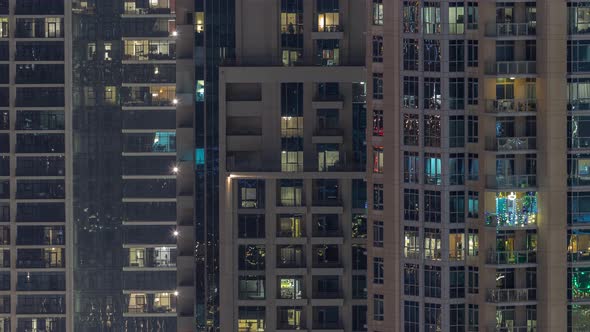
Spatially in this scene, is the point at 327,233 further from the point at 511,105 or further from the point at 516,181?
the point at 511,105

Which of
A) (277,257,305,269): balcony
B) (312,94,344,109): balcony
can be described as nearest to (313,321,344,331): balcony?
(277,257,305,269): balcony

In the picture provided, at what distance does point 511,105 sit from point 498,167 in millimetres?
2524

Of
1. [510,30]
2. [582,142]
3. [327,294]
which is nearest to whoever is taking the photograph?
[582,142]

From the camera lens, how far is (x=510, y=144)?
138500 mm

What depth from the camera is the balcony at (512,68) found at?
454ft

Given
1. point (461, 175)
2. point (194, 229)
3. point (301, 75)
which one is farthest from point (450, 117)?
point (194, 229)

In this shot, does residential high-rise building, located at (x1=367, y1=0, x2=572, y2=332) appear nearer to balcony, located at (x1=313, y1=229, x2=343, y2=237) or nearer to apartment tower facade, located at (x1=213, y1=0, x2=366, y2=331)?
apartment tower facade, located at (x1=213, y1=0, x2=366, y2=331)

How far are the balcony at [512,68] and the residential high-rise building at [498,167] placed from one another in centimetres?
4

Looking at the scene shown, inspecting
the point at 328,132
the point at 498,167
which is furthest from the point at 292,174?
the point at 498,167

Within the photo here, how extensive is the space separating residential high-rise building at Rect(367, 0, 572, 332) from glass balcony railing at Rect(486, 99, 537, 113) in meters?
0.04

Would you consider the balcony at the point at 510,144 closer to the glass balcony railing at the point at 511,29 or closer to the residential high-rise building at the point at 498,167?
the residential high-rise building at the point at 498,167

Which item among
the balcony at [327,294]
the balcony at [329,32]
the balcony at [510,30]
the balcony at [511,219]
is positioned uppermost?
the balcony at [510,30]

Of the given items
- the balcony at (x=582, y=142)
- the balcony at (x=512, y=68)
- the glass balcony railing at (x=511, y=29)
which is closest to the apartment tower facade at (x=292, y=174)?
the balcony at (x=512, y=68)

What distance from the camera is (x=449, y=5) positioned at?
457ft
